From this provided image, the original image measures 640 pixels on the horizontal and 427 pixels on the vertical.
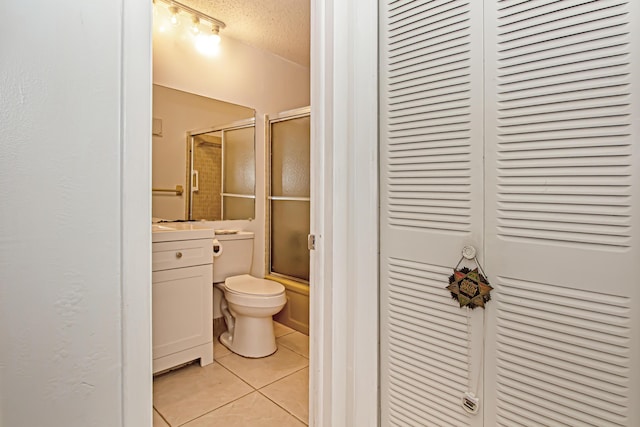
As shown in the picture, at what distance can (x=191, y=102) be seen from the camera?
8.29 ft

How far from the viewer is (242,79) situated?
281 centimetres

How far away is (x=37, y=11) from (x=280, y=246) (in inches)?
90.5

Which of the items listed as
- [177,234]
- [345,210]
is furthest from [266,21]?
[345,210]

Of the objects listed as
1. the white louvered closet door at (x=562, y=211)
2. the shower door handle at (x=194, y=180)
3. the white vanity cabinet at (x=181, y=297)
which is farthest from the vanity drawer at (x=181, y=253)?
the white louvered closet door at (x=562, y=211)

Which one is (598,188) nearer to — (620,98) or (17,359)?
(620,98)

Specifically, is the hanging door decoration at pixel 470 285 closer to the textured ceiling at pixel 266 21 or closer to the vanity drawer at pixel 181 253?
the vanity drawer at pixel 181 253

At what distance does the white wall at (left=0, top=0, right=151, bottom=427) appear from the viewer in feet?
2.19

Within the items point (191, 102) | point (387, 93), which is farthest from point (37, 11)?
point (191, 102)

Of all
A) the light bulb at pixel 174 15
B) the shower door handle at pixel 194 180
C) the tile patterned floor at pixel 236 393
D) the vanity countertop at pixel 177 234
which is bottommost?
the tile patterned floor at pixel 236 393

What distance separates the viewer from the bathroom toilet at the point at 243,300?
2.21 metres

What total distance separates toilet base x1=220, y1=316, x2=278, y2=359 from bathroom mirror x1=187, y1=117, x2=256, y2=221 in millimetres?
860

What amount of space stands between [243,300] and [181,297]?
37 centimetres

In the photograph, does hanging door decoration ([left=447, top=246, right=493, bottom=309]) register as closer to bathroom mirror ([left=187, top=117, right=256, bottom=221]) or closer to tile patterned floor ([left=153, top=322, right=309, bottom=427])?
tile patterned floor ([left=153, top=322, right=309, bottom=427])

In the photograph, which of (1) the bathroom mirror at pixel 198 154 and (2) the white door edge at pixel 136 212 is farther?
(1) the bathroom mirror at pixel 198 154
